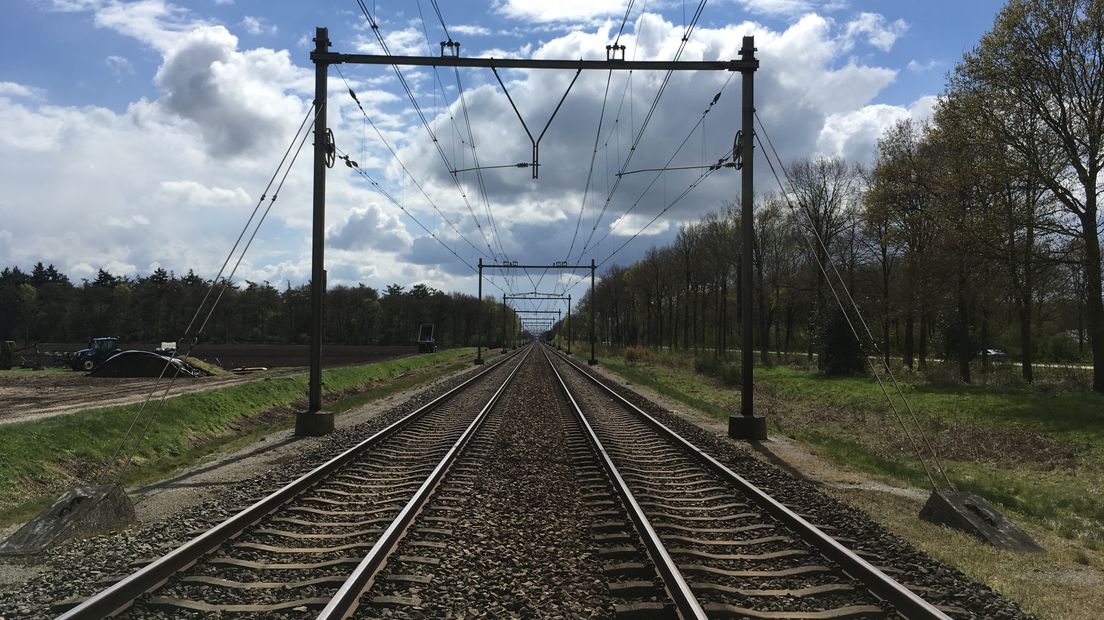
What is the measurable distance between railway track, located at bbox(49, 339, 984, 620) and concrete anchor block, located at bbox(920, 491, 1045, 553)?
65.4 inches

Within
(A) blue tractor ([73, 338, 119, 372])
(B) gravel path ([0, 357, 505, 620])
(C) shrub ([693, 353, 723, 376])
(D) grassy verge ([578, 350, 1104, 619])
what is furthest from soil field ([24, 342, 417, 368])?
(B) gravel path ([0, 357, 505, 620])

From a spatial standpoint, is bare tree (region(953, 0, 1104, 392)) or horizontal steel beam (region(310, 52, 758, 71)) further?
bare tree (region(953, 0, 1104, 392))

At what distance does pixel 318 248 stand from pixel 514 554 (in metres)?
10.7

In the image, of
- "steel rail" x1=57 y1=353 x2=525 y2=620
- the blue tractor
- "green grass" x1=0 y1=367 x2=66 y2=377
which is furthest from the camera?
the blue tractor

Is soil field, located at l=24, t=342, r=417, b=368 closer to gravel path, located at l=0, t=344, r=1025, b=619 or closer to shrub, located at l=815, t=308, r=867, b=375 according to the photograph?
shrub, located at l=815, t=308, r=867, b=375

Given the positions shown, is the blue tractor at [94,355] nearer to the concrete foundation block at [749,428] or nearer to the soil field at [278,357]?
the soil field at [278,357]

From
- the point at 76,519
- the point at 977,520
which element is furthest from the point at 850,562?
the point at 76,519

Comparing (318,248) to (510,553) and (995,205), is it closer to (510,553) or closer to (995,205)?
(510,553)

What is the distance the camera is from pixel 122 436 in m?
14.6

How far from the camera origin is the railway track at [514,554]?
504 centimetres

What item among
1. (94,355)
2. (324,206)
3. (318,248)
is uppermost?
(324,206)

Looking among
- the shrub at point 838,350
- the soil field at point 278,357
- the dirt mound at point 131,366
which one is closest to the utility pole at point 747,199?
the shrub at point 838,350

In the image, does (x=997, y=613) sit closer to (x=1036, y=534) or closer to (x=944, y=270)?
(x=1036, y=534)

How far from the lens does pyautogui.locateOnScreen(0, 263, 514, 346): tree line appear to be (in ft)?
345
